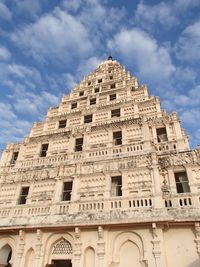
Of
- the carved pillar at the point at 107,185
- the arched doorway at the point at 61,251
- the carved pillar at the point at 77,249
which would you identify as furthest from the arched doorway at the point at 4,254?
the carved pillar at the point at 107,185

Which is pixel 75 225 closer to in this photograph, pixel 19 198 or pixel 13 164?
pixel 19 198

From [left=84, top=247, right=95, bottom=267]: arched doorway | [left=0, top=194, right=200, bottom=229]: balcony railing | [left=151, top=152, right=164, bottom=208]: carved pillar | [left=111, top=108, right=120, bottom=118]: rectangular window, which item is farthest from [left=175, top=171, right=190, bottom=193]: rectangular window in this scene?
[left=111, top=108, right=120, bottom=118]: rectangular window

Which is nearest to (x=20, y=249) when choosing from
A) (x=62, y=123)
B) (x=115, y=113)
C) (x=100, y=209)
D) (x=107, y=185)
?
(x=100, y=209)

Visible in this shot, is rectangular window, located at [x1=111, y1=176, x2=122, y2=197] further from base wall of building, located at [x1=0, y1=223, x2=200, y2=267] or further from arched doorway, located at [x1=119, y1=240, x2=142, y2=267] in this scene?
arched doorway, located at [x1=119, y1=240, x2=142, y2=267]

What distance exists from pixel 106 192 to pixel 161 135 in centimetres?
611

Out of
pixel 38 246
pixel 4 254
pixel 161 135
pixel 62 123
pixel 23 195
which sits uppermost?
pixel 62 123

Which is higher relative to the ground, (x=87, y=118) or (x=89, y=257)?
(x=87, y=118)

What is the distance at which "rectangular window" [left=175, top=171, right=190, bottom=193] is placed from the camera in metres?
14.2

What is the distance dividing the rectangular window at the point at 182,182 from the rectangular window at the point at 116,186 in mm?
3655

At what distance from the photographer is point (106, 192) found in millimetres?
14867

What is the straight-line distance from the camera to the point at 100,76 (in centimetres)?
2559

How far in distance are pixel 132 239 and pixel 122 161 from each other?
4999 millimetres

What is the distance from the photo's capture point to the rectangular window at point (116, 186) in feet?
50.0

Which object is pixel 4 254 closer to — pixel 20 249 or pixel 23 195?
pixel 20 249
